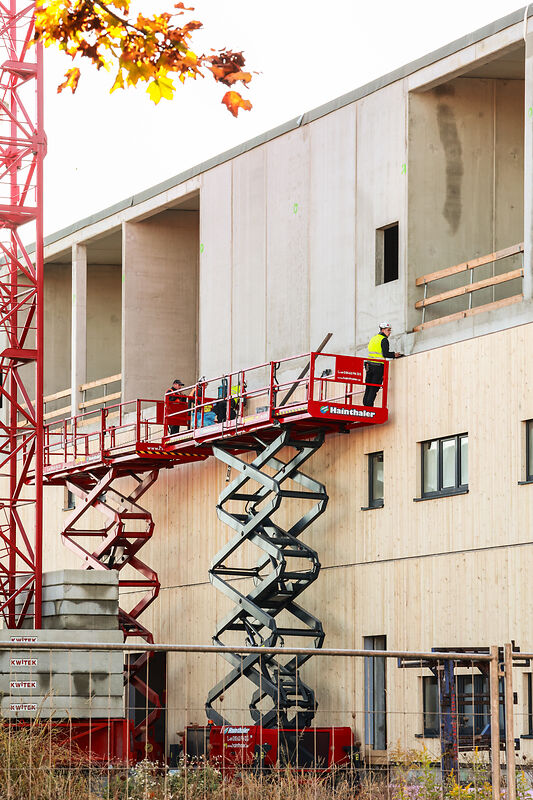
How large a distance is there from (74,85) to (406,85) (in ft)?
73.0

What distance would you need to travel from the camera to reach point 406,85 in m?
30.7

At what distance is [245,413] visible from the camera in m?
35.1

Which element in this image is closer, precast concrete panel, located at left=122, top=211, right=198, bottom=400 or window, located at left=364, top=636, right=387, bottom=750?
window, located at left=364, top=636, right=387, bottom=750

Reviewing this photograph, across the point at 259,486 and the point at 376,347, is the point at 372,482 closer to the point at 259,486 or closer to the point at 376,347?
the point at 376,347

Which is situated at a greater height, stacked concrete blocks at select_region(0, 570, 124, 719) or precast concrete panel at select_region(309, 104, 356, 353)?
precast concrete panel at select_region(309, 104, 356, 353)

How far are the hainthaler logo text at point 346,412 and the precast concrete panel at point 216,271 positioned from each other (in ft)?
24.9

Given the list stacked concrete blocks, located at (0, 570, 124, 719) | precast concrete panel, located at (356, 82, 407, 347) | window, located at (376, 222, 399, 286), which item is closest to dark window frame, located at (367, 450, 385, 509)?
precast concrete panel, located at (356, 82, 407, 347)

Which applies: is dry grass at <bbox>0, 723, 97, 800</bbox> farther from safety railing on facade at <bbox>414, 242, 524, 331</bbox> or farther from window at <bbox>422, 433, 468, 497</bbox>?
safety railing on facade at <bbox>414, 242, 524, 331</bbox>

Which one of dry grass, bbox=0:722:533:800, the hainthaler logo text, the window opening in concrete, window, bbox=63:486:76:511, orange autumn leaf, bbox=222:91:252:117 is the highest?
orange autumn leaf, bbox=222:91:252:117

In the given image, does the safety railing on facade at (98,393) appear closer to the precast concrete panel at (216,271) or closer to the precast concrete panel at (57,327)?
the precast concrete panel at (57,327)

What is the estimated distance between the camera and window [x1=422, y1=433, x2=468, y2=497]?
2786cm

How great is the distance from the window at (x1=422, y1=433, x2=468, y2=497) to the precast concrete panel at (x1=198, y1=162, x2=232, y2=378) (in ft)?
29.8

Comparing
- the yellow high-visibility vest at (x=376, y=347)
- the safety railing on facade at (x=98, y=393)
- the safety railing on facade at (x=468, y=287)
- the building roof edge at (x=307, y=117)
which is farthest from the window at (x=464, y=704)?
the safety railing on facade at (x=98, y=393)

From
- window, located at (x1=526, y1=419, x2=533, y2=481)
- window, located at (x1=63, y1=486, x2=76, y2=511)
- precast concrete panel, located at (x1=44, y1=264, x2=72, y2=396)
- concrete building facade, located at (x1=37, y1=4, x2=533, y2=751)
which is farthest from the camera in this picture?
precast concrete panel, located at (x1=44, y1=264, x2=72, y2=396)
